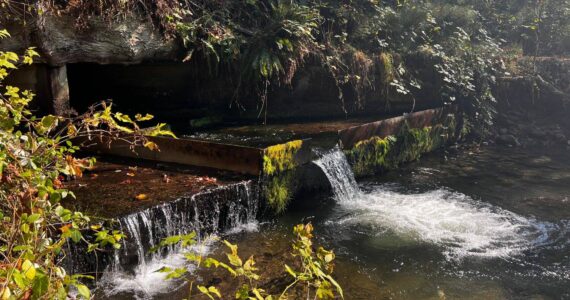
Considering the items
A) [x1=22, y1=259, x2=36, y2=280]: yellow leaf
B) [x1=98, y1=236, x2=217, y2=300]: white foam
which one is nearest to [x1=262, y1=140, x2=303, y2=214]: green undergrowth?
[x1=98, y1=236, x2=217, y2=300]: white foam

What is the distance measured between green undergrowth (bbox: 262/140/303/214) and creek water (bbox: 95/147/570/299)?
27cm

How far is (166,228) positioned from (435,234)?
379 cm

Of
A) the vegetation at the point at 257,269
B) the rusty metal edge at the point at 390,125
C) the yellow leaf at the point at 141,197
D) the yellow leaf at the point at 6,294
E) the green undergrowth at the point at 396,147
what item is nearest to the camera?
the yellow leaf at the point at 6,294

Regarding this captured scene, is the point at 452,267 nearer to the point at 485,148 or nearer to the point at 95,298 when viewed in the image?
the point at 95,298

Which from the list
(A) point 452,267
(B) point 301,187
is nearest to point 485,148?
(B) point 301,187

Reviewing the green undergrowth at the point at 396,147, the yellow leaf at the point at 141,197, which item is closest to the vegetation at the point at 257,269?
the yellow leaf at the point at 141,197

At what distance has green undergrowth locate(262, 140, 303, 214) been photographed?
702cm

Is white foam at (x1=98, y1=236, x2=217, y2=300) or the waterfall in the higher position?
the waterfall

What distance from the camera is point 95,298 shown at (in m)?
4.61

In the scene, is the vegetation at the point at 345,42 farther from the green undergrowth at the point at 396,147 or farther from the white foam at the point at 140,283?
the white foam at the point at 140,283

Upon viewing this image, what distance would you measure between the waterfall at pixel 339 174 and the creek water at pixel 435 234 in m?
0.02

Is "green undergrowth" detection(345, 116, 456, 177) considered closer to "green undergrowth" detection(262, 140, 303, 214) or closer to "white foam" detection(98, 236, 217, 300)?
"green undergrowth" detection(262, 140, 303, 214)

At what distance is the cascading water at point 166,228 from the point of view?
4.96 m

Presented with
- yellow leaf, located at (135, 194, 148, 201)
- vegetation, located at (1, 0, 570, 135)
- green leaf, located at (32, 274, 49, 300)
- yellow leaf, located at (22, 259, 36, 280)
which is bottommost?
yellow leaf, located at (135, 194, 148, 201)
